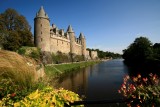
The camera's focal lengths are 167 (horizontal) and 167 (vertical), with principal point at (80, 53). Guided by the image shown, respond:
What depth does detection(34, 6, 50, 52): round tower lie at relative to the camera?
3262cm

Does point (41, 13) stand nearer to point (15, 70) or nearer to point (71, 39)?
point (71, 39)

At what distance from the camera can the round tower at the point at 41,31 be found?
32.6 meters

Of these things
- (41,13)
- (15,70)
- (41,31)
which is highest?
(41,13)

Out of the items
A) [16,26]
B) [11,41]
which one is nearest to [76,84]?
[11,41]

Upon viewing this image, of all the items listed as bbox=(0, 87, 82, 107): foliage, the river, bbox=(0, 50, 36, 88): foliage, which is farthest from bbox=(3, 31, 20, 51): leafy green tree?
bbox=(0, 87, 82, 107): foliage

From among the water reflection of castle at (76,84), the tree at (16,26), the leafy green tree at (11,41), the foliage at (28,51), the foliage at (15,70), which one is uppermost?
the tree at (16,26)

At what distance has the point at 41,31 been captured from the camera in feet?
109

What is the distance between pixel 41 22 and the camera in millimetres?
33594

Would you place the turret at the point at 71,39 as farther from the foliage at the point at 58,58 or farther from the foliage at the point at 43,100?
the foliage at the point at 43,100

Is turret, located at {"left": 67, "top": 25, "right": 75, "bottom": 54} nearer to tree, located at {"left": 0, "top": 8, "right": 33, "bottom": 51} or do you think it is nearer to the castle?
the castle

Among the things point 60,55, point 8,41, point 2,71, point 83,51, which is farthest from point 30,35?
point 83,51

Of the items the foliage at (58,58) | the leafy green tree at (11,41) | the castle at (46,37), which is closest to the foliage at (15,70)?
the leafy green tree at (11,41)

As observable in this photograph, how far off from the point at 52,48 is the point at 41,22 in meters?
6.45

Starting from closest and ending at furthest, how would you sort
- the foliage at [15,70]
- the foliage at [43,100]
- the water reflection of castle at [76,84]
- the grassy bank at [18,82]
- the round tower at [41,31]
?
the foliage at [43,100], the grassy bank at [18,82], the foliage at [15,70], the water reflection of castle at [76,84], the round tower at [41,31]
